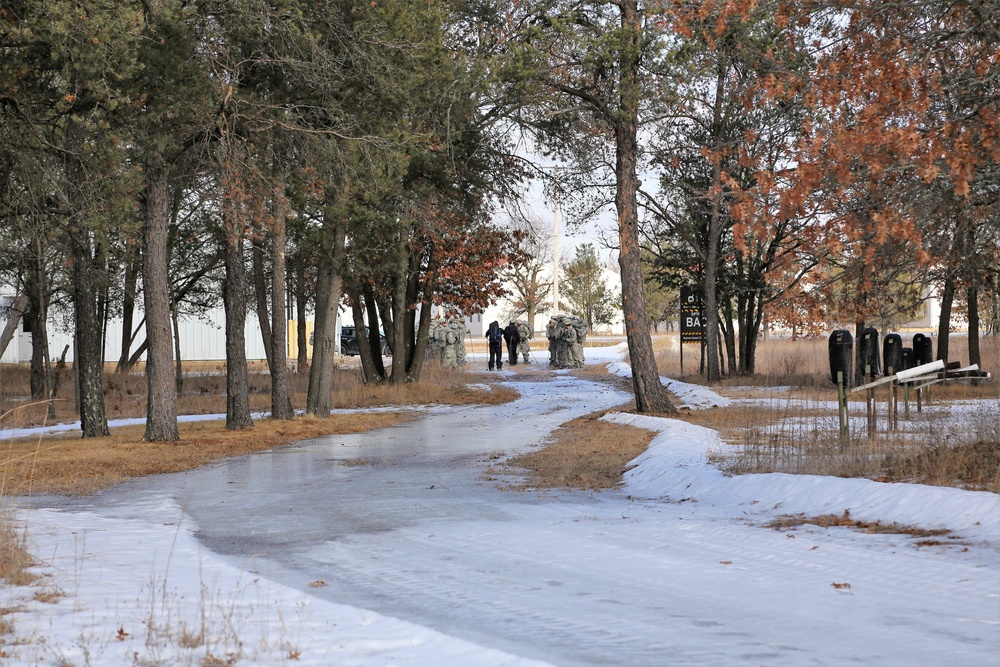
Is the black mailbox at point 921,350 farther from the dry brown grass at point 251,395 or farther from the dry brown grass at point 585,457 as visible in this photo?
the dry brown grass at point 585,457

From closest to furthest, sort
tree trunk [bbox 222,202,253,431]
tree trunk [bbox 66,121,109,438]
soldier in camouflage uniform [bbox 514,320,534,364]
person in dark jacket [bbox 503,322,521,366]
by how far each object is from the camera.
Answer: tree trunk [bbox 66,121,109,438]
tree trunk [bbox 222,202,253,431]
person in dark jacket [bbox 503,322,521,366]
soldier in camouflage uniform [bbox 514,320,534,364]

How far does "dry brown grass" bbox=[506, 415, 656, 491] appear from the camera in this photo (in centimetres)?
1277

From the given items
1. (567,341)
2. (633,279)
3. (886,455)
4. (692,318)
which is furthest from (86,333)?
(567,341)

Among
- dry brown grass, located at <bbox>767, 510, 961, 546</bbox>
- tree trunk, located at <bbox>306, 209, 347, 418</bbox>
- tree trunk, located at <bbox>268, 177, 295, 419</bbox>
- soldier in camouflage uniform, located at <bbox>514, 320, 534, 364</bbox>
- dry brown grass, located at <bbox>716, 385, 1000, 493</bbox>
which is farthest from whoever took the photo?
soldier in camouflage uniform, located at <bbox>514, 320, 534, 364</bbox>

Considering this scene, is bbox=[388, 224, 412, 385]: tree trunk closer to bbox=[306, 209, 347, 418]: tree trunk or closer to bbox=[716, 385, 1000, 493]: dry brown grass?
bbox=[306, 209, 347, 418]: tree trunk

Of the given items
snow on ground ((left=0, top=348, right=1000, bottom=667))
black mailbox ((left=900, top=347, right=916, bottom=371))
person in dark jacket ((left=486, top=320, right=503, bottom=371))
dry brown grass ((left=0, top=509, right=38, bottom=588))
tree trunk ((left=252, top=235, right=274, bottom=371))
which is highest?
tree trunk ((left=252, top=235, right=274, bottom=371))

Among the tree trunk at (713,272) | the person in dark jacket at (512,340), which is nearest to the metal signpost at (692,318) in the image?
the tree trunk at (713,272)

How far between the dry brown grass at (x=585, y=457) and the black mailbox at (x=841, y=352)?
31.3 ft

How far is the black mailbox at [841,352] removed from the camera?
87.2 ft

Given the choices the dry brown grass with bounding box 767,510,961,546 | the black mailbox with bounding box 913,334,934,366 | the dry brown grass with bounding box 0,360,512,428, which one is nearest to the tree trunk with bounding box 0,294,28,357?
the dry brown grass with bounding box 0,360,512,428

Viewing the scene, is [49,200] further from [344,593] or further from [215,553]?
[344,593]

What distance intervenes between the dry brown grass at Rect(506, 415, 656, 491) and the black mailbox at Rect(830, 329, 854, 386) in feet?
31.3

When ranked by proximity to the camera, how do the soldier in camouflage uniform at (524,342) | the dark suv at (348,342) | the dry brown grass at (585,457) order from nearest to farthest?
the dry brown grass at (585,457)
the soldier in camouflage uniform at (524,342)
the dark suv at (348,342)

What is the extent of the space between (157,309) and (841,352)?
655 inches
